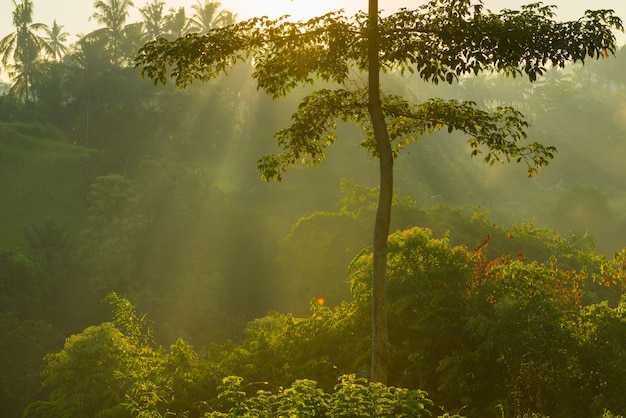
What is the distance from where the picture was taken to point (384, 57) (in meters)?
10.2

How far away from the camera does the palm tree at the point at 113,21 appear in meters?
62.5

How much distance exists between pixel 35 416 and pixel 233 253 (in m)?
18.4

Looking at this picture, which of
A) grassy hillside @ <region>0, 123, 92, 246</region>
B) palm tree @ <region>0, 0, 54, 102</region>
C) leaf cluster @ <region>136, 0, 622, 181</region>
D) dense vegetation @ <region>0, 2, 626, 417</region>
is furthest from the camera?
palm tree @ <region>0, 0, 54, 102</region>

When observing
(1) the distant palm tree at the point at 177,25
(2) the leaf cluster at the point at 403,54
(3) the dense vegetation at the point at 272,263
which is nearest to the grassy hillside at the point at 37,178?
(3) the dense vegetation at the point at 272,263

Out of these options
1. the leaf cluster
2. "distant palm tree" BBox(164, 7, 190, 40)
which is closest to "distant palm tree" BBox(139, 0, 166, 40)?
"distant palm tree" BBox(164, 7, 190, 40)

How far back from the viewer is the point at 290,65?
10.2 metres

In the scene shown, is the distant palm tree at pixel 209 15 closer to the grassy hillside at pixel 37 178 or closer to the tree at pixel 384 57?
the grassy hillside at pixel 37 178

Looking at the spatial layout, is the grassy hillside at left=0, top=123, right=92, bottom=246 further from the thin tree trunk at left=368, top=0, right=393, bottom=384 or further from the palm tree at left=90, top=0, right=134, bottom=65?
the thin tree trunk at left=368, top=0, right=393, bottom=384

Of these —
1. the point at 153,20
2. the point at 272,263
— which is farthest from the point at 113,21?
the point at 272,263

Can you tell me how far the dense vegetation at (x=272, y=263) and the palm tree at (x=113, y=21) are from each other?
1.06 metres

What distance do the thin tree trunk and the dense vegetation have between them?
1145 millimetres

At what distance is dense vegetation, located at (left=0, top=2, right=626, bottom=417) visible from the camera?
36.4ft

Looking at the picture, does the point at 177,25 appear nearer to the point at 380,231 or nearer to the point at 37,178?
the point at 37,178

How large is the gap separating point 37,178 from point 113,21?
20.7 m
